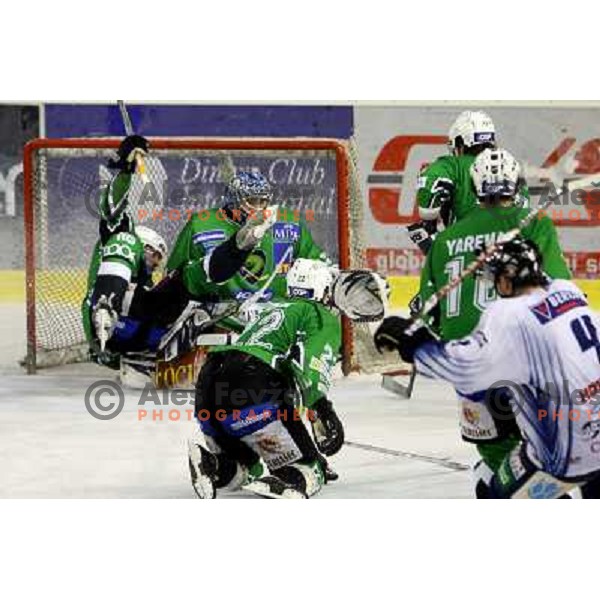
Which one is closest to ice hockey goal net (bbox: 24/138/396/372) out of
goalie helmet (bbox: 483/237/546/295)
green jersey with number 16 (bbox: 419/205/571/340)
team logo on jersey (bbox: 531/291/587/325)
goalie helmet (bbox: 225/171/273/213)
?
goalie helmet (bbox: 225/171/273/213)

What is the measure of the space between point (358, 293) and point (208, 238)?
1644 mm

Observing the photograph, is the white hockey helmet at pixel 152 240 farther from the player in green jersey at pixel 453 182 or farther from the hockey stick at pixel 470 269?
the hockey stick at pixel 470 269

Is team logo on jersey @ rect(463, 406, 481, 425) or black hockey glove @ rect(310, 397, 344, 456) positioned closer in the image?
team logo on jersey @ rect(463, 406, 481, 425)

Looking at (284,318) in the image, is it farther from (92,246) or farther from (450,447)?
(92,246)

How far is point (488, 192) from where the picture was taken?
6.12m

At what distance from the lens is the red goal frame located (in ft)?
27.5

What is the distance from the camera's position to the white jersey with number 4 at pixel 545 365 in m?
5.54

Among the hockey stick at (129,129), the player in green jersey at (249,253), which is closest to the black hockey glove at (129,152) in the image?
the hockey stick at (129,129)

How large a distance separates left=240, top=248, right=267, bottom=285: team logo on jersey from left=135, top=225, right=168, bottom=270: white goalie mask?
0.48 meters

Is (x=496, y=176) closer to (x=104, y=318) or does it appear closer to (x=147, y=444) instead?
(x=147, y=444)

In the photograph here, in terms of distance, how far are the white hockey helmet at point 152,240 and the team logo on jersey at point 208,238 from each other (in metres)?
0.27

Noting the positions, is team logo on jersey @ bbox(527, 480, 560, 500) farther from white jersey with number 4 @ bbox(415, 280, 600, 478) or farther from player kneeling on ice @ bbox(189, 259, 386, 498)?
player kneeling on ice @ bbox(189, 259, 386, 498)

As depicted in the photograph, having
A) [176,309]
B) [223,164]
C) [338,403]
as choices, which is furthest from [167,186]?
[338,403]

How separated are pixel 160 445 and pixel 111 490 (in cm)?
67
